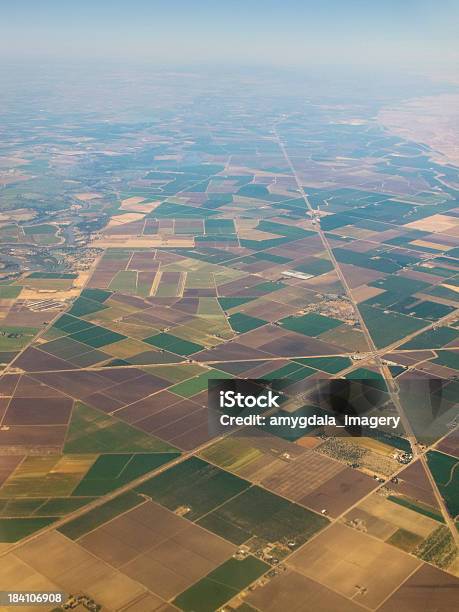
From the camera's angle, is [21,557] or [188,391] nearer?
[21,557]

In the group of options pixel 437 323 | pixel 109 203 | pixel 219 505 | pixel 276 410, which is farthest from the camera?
pixel 109 203

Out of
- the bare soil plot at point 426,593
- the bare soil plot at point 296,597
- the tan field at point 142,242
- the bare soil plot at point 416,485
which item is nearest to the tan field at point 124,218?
the tan field at point 142,242

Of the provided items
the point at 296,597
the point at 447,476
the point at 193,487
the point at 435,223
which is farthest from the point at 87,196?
the point at 296,597

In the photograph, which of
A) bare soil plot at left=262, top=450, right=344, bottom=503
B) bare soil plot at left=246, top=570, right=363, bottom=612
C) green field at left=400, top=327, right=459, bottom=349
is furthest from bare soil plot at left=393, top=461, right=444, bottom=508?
green field at left=400, top=327, right=459, bottom=349

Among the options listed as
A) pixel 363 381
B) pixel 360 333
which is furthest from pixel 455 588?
pixel 360 333

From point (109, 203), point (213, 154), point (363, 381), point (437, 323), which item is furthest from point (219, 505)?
point (213, 154)

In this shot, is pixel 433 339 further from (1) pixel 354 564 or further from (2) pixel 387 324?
(1) pixel 354 564

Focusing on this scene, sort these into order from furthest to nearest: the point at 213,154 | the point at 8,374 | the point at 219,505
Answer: the point at 213,154, the point at 8,374, the point at 219,505

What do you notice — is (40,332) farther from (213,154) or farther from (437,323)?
(213,154)
